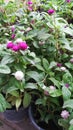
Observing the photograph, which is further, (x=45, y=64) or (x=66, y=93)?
(x=45, y=64)

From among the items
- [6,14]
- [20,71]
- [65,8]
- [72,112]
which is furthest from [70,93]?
[65,8]

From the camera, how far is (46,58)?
1.30 meters

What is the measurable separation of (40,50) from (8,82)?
0.91 feet

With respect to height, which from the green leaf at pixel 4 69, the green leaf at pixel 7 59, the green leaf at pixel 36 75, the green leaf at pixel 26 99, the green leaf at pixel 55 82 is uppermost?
the green leaf at pixel 7 59

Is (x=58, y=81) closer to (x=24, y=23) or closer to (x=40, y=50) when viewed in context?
(x=40, y=50)

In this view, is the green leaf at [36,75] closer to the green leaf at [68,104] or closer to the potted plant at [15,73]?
the potted plant at [15,73]

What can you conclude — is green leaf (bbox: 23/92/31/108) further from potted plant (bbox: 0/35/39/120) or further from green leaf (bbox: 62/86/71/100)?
green leaf (bbox: 62/86/71/100)

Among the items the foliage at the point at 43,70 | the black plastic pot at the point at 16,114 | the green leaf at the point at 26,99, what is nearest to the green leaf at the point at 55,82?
the foliage at the point at 43,70

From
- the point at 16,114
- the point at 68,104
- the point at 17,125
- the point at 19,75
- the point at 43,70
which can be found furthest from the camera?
the point at 17,125

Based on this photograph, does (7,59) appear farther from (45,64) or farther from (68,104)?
(68,104)

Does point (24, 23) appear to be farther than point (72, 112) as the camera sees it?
Yes

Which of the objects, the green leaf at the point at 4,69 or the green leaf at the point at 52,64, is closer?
the green leaf at the point at 4,69

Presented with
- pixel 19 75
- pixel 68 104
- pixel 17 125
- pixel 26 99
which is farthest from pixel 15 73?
pixel 17 125

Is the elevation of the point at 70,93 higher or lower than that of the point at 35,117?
higher
